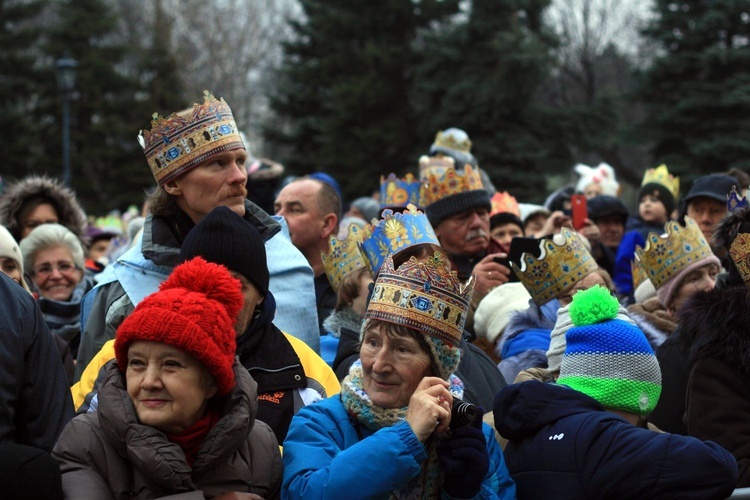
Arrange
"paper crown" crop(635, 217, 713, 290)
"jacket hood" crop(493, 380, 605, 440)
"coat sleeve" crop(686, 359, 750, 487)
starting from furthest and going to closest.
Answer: "paper crown" crop(635, 217, 713, 290)
"coat sleeve" crop(686, 359, 750, 487)
"jacket hood" crop(493, 380, 605, 440)

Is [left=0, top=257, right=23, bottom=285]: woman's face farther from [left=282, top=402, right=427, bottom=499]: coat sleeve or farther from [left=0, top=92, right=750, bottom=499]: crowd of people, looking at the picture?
[left=282, top=402, right=427, bottom=499]: coat sleeve

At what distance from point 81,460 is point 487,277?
3.73 m

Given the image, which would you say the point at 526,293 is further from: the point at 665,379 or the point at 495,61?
the point at 495,61

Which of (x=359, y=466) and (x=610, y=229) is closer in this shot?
(x=359, y=466)

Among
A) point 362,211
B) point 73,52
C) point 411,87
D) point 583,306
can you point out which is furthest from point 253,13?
point 583,306

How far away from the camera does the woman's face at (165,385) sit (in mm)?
3344

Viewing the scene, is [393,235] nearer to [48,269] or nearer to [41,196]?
[48,269]

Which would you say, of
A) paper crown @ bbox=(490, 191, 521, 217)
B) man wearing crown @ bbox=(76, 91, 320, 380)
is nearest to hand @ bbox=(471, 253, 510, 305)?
man wearing crown @ bbox=(76, 91, 320, 380)

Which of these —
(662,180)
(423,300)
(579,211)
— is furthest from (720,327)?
(662,180)

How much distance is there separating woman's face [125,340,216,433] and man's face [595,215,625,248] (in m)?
7.40

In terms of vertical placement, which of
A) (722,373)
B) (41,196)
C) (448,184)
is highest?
(41,196)

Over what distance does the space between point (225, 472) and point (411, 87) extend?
22.3 m

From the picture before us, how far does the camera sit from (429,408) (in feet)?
11.3

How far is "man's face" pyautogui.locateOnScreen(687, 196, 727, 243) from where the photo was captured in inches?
308
